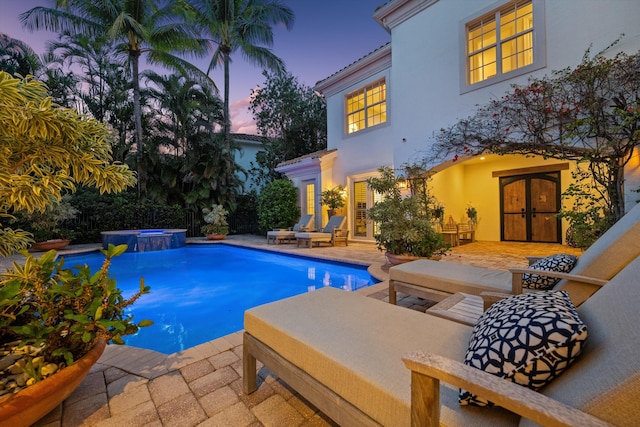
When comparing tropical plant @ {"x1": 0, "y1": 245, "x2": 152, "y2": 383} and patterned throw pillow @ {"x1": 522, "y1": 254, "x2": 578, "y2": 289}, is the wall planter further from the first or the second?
tropical plant @ {"x1": 0, "y1": 245, "x2": 152, "y2": 383}

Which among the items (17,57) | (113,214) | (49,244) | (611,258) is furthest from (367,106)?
(17,57)

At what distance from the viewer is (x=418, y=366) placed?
96 centimetres

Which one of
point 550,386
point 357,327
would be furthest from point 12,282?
point 550,386

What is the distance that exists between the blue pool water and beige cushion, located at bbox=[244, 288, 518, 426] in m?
2.35

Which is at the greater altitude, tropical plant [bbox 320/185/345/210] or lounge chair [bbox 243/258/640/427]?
tropical plant [bbox 320/185/345/210]

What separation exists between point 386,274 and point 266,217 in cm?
863

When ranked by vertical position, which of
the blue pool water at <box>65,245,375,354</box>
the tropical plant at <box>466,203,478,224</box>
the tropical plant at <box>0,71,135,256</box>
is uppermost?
the tropical plant at <box>0,71,135,256</box>

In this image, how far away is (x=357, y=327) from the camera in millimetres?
1714

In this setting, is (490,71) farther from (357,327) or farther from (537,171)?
(357,327)

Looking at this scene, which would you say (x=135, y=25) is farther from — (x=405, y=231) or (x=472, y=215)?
(x=472, y=215)

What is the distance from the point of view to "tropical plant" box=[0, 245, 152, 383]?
158 centimetres

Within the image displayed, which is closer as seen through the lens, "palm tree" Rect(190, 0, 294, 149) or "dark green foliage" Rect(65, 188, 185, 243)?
"dark green foliage" Rect(65, 188, 185, 243)

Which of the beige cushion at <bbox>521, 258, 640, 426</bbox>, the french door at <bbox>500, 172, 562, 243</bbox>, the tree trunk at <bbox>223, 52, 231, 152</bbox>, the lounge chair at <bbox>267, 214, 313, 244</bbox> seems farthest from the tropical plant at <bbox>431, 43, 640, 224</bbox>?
the tree trunk at <bbox>223, 52, 231, 152</bbox>

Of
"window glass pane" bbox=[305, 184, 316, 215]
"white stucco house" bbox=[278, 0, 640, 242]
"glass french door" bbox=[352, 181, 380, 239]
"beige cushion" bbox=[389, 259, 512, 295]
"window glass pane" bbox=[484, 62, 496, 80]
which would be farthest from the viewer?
"window glass pane" bbox=[305, 184, 316, 215]
